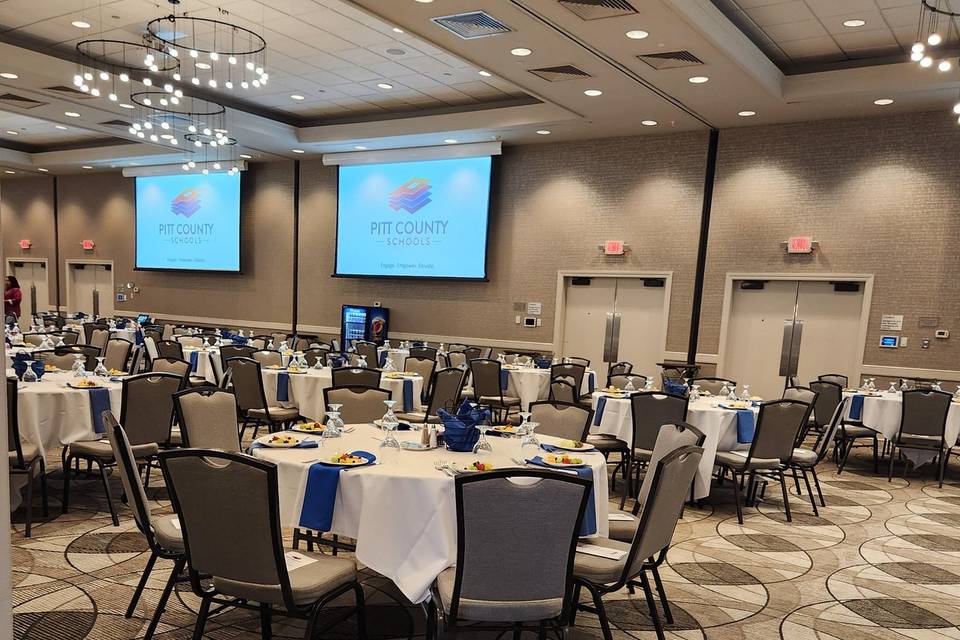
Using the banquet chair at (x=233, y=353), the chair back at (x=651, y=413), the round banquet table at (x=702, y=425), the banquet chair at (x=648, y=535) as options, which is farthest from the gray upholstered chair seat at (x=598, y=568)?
the banquet chair at (x=233, y=353)

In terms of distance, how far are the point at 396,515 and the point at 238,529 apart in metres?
0.69

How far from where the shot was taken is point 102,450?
484 centimetres

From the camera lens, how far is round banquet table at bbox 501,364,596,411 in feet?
28.8

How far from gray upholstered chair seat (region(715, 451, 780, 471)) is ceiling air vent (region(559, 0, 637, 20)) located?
4094 mm

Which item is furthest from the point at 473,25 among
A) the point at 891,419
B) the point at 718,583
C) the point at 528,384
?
the point at 891,419

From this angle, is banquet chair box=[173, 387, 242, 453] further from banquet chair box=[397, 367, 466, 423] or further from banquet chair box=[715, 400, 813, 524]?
banquet chair box=[715, 400, 813, 524]

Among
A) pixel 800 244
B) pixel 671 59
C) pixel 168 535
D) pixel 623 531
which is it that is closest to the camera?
pixel 168 535

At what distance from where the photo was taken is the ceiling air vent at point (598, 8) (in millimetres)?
6184

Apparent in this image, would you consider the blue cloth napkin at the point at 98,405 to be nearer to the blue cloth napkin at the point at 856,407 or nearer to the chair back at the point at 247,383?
the chair back at the point at 247,383

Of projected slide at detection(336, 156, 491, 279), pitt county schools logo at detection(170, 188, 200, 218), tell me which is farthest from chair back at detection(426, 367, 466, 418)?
pitt county schools logo at detection(170, 188, 200, 218)

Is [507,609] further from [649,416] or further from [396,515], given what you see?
[649,416]

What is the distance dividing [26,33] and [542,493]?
10.1m

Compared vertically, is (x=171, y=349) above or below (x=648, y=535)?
below

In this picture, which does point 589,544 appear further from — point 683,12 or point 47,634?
point 683,12
